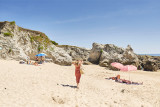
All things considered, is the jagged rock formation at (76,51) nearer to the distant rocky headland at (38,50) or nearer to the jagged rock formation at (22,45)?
the distant rocky headland at (38,50)

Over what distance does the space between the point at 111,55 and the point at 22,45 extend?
71.7 feet

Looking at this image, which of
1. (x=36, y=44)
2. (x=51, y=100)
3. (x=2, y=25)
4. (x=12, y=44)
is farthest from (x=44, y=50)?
(x=51, y=100)

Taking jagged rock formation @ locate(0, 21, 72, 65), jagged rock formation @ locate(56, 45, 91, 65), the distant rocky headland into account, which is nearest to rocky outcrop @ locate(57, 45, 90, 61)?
jagged rock formation @ locate(56, 45, 91, 65)

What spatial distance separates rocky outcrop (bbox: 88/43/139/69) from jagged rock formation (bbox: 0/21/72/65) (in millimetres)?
10899

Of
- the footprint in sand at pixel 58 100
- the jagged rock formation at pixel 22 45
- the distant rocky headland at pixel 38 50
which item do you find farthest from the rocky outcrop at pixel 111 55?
the footprint in sand at pixel 58 100

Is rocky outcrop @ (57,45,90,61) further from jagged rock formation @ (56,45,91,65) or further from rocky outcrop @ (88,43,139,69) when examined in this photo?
rocky outcrop @ (88,43,139,69)

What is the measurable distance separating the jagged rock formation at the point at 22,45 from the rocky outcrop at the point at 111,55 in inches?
429

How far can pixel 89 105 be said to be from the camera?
646cm

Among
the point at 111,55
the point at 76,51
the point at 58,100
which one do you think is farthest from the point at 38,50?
the point at 76,51

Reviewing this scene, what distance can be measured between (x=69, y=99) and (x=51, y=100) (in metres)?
0.99

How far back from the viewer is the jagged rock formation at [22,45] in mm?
20828

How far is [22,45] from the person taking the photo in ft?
84.4

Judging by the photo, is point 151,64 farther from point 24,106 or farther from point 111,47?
point 24,106

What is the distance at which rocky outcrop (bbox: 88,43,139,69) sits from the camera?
30.3m
